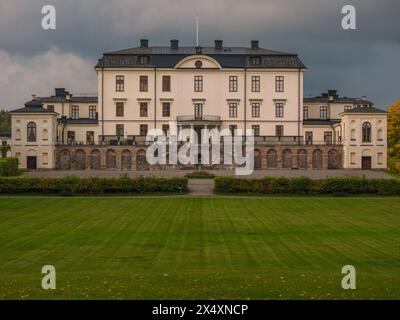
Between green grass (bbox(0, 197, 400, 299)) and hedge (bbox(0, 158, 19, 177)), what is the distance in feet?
60.0

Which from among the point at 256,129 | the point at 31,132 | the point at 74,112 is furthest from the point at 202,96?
the point at 74,112

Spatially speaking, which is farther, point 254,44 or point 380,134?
point 254,44

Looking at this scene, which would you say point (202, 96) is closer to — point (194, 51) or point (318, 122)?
point (194, 51)

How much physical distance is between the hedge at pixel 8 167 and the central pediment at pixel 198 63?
1967 centimetres

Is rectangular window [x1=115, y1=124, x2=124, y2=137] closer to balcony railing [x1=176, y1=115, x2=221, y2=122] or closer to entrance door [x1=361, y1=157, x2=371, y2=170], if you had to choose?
balcony railing [x1=176, y1=115, x2=221, y2=122]

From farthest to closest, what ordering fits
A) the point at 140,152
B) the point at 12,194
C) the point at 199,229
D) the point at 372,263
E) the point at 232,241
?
the point at 140,152 → the point at 12,194 → the point at 199,229 → the point at 232,241 → the point at 372,263

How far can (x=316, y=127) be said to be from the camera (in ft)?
268

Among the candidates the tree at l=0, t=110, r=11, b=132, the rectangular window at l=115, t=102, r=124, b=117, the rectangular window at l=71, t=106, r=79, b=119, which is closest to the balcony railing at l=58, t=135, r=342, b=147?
the rectangular window at l=115, t=102, r=124, b=117

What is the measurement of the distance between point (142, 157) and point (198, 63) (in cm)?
1154

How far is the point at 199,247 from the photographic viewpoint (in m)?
26.6
